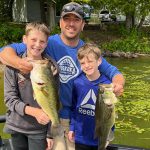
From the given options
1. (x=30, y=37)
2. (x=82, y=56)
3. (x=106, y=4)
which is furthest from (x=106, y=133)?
(x=106, y=4)

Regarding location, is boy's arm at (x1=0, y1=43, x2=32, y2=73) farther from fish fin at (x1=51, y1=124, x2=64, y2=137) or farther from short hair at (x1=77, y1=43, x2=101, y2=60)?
fish fin at (x1=51, y1=124, x2=64, y2=137)

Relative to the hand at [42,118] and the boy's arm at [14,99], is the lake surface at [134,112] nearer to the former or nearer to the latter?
the boy's arm at [14,99]

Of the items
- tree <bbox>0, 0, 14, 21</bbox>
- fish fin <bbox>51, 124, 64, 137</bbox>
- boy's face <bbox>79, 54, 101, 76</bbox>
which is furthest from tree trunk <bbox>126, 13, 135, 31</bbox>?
boy's face <bbox>79, 54, 101, 76</bbox>

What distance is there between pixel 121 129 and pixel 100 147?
4.90m

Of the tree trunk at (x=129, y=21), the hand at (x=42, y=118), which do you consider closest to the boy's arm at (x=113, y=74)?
the hand at (x=42, y=118)

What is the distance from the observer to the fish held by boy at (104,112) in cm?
297

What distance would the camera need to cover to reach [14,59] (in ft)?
10.8

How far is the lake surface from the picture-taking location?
300 inches

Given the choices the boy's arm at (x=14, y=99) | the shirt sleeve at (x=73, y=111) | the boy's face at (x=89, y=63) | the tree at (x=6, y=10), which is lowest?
the tree at (x=6, y=10)

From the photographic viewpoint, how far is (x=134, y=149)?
412 centimetres

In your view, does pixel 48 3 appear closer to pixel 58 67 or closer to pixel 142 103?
pixel 142 103

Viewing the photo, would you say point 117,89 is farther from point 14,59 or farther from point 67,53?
point 14,59

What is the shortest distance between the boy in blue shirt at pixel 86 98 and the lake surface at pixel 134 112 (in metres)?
3.50

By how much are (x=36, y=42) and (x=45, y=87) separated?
435 millimetres
